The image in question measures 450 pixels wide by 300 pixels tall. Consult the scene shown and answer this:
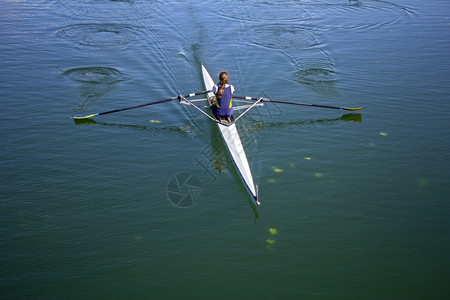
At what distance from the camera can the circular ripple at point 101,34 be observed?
1616 cm

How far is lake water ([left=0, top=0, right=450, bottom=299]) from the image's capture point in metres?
6.56

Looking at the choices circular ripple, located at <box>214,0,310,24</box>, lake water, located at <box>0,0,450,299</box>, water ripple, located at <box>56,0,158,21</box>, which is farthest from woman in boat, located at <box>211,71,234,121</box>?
water ripple, located at <box>56,0,158,21</box>

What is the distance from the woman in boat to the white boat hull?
0.31 metres

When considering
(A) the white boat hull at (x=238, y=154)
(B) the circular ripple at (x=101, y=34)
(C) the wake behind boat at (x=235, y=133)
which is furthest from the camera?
(B) the circular ripple at (x=101, y=34)

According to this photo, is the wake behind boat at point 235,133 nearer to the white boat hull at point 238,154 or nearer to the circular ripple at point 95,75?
the white boat hull at point 238,154

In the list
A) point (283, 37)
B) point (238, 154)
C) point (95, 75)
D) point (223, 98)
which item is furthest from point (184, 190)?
point (283, 37)

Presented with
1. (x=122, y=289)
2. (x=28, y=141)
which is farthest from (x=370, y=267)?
(x=28, y=141)

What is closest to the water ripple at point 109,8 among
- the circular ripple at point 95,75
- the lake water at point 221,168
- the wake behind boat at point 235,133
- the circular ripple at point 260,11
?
the lake water at point 221,168

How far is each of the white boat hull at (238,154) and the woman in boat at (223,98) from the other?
307mm

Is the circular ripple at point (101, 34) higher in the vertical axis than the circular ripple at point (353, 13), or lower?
higher

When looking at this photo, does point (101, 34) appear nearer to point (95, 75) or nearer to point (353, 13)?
point (95, 75)

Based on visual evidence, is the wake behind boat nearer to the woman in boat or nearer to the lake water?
the woman in boat

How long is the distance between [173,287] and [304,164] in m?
4.54

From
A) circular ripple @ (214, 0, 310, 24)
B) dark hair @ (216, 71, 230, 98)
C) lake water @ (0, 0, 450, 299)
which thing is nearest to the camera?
lake water @ (0, 0, 450, 299)
